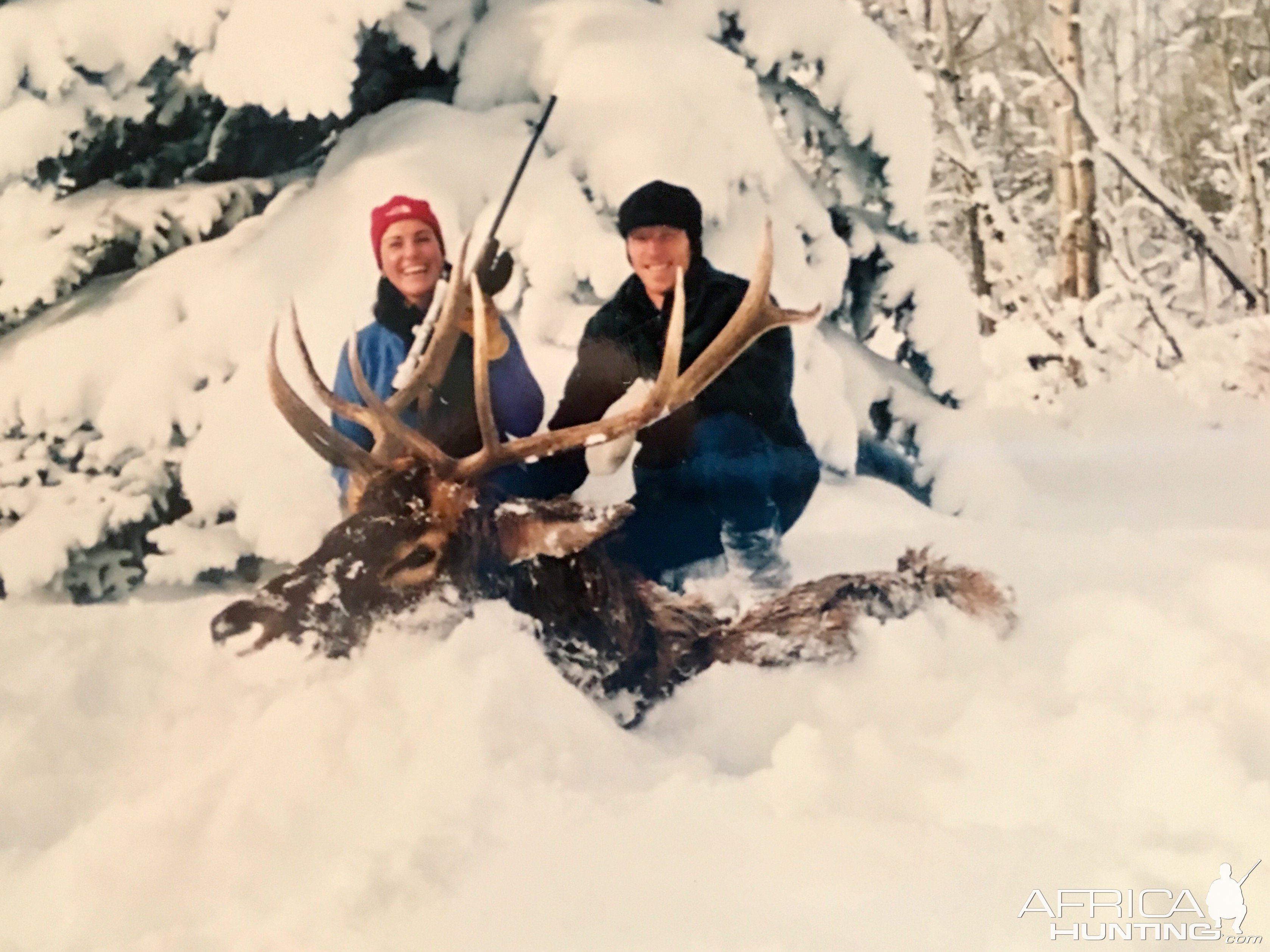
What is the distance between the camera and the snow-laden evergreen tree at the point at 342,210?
1422 millimetres

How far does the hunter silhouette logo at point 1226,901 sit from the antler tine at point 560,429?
3.48ft

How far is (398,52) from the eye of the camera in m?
1.47

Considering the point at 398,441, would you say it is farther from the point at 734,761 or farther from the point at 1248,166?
the point at 1248,166

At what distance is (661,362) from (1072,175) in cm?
78

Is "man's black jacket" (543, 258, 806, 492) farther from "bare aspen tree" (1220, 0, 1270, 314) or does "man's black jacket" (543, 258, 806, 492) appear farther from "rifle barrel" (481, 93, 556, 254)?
"bare aspen tree" (1220, 0, 1270, 314)

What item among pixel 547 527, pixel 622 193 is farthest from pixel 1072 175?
pixel 547 527

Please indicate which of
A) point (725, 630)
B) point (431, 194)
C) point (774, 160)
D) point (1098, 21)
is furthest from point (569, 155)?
point (1098, 21)

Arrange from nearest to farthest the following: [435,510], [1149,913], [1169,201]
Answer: [1149,913] → [435,510] → [1169,201]

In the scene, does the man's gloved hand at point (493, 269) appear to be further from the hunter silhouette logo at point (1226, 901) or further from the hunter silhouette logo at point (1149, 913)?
the hunter silhouette logo at point (1226, 901)

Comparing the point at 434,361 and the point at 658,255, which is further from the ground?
the point at 658,255

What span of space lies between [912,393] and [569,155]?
2.23 feet

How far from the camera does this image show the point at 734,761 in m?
1.33

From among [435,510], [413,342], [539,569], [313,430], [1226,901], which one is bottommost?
[1226,901]

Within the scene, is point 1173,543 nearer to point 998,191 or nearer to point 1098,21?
point 998,191
